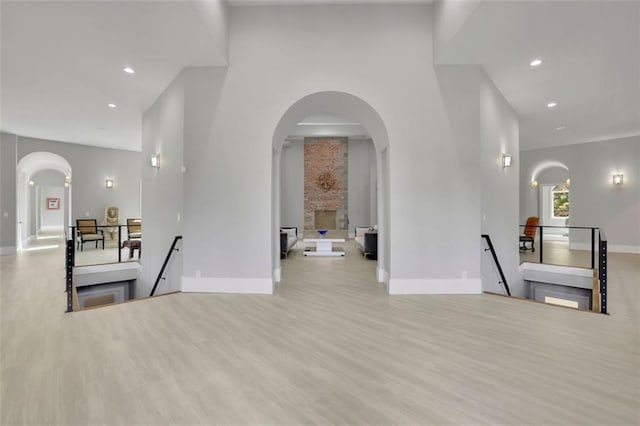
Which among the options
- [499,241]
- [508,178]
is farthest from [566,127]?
[499,241]

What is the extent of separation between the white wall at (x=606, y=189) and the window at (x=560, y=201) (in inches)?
191

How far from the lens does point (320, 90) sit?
452 cm

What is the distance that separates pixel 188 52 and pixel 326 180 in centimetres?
889

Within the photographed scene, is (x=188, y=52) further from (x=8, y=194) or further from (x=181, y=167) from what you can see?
(x=8, y=194)

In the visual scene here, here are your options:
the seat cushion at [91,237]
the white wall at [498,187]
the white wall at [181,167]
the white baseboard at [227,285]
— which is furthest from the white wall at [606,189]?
the seat cushion at [91,237]

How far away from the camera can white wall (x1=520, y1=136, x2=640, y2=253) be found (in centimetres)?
880

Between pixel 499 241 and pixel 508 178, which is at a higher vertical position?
pixel 508 178

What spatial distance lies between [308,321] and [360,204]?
9700 millimetres

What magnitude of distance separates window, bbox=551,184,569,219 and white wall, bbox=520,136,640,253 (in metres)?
4.85

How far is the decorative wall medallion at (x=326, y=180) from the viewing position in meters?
12.8

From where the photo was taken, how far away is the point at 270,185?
4.52 m

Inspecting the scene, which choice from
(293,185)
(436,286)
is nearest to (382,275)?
(436,286)

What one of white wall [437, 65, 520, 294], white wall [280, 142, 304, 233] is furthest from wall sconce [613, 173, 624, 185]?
white wall [280, 142, 304, 233]

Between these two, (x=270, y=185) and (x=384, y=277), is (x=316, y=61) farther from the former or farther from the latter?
(x=384, y=277)
